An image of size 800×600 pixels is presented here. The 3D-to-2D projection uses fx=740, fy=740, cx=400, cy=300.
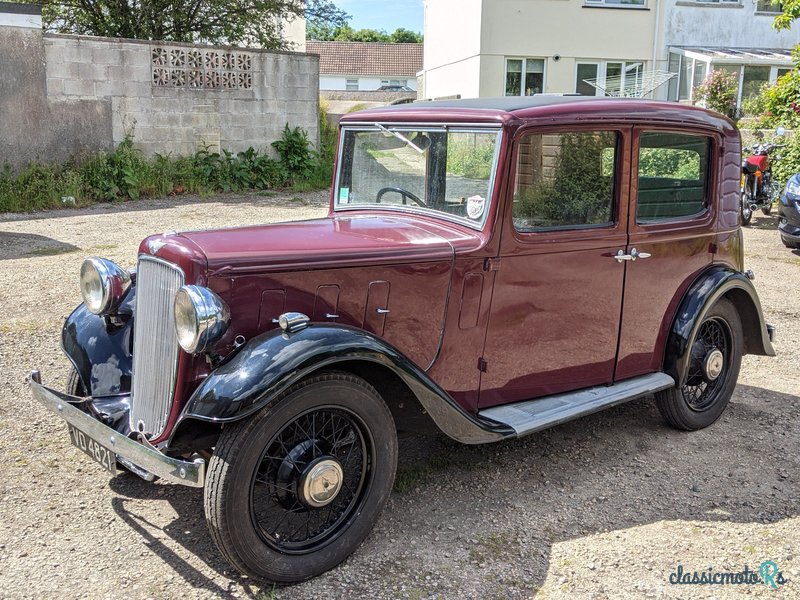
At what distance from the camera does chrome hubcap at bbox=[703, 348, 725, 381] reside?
418 centimetres

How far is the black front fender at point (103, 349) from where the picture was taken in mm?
3339

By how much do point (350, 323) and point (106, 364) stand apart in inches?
46.9

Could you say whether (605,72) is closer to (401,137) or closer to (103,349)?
(401,137)

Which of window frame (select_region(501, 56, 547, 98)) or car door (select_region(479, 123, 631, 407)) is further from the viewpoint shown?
window frame (select_region(501, 56, 547, 98))

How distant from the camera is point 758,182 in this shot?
1117cm

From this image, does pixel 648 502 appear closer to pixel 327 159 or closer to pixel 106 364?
pixel 106 364

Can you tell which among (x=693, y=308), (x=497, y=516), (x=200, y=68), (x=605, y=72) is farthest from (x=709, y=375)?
(x=605, y=72)

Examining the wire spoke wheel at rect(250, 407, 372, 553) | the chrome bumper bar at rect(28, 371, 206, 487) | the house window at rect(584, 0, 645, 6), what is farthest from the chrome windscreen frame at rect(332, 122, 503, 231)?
the house window at rect(584, 0, 645, 6)

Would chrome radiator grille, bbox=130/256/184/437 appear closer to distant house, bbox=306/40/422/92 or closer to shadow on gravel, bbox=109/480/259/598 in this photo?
shadow on gravel, bbox=109/480/259/598

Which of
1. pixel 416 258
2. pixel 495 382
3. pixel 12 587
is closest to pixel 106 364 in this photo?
pixel 12 587

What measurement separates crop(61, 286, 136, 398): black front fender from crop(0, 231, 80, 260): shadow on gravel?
16.4ft

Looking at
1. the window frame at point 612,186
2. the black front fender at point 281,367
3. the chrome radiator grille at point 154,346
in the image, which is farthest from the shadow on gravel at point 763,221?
the chrome radiator grille at point 154,346

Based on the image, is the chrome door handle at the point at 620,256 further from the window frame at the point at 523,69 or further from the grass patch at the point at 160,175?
the window frame at the point at 523,69

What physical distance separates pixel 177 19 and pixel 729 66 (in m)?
15.0
